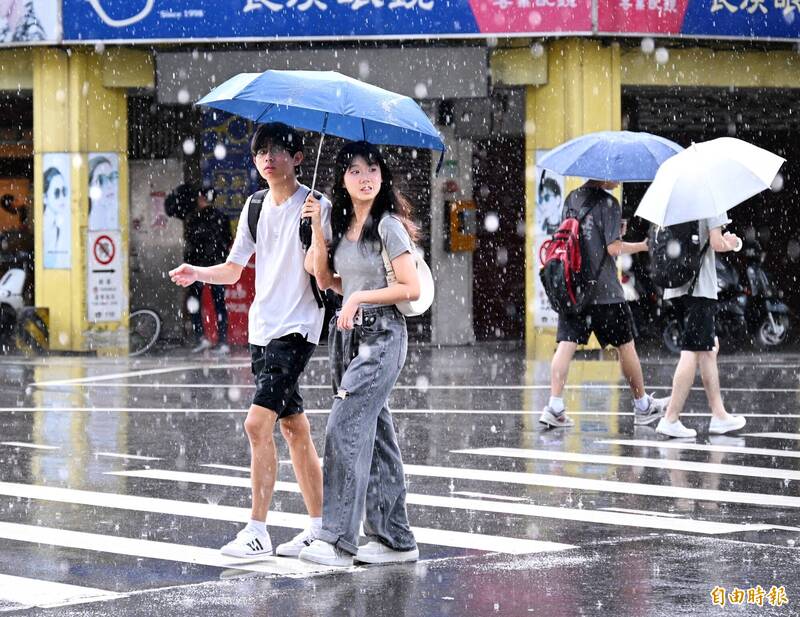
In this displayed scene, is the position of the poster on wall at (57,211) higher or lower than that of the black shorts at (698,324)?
higher

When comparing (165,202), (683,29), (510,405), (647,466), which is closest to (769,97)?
(683,29)

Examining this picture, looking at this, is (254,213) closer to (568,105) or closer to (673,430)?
(673,430)

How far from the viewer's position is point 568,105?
67.2 feet

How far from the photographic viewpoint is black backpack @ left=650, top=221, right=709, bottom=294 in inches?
485

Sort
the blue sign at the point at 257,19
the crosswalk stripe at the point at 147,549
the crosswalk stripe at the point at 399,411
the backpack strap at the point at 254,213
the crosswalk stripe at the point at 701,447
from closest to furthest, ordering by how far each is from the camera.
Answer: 1. the crosswalk stripe at the point at 147,549
2. the backpack strap at the point at 254,213
3. the crosswalk stripe at the point at 701,447
4. the crosswalk stripe at the point at 399,411
5. the blue sign at the point at 257,19

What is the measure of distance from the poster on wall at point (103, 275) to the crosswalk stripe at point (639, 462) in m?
10.3

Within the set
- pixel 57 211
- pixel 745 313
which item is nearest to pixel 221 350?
pixel 57 211

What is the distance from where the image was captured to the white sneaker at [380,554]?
7789mm

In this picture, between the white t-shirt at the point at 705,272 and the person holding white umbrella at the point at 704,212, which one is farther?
the white t-shirt at the point at 705,272

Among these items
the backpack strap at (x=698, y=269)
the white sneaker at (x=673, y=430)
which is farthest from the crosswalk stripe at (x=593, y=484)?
the backpack strap at (x=698, y=269)

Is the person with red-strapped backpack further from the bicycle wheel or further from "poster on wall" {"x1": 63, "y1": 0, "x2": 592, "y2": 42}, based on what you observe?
the bicycle wheel

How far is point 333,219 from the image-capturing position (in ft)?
26.1

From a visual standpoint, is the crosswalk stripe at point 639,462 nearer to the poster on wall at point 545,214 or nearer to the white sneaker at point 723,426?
the white sneaker at point 723,426

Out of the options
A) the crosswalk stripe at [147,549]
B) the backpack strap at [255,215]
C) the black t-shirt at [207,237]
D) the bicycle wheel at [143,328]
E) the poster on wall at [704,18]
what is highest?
the poster on wall at [704,18]
